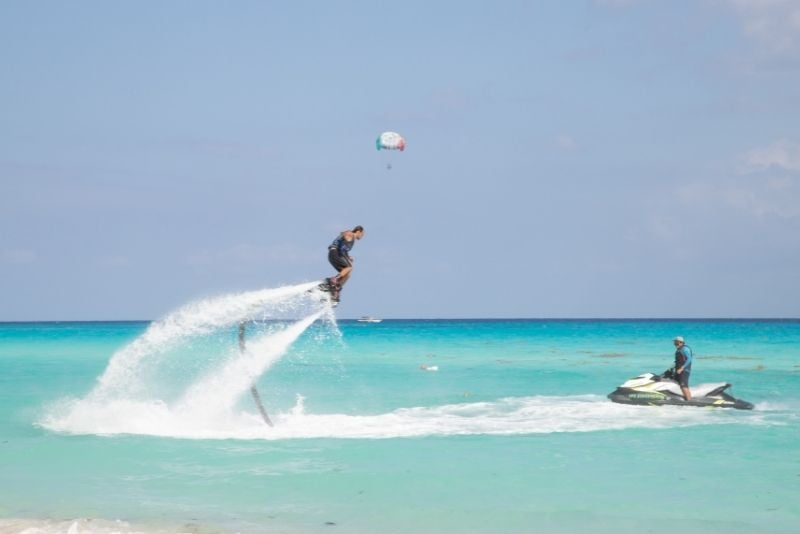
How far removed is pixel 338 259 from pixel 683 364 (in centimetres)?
939

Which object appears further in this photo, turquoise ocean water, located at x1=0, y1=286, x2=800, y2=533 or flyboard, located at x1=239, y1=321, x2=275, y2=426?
flyboard, located at x1=239, y1=321, x2=275, y2=426

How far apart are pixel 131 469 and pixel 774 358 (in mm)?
39539

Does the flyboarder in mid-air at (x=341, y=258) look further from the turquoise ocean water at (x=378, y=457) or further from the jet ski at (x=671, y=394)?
the jet ski at (x=671, y=394)

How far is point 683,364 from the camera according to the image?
2147 centimetres

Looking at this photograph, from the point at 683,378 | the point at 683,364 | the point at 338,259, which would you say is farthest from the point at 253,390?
the point at 683,378

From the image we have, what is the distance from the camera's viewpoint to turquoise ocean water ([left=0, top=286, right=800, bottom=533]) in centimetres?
1188

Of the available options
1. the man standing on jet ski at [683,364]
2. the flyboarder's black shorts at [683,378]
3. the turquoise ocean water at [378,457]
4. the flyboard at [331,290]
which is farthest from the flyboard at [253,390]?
the flyboarder's black shorts at [683,378]

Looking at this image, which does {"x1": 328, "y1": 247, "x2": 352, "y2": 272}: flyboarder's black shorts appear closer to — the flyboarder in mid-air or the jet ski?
the flyboarder in mid-air

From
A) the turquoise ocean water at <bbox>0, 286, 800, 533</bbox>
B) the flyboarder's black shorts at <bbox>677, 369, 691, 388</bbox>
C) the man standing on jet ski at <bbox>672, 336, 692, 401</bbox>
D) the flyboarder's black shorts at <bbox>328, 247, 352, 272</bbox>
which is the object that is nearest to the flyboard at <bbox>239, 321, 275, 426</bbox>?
the turquoise ocean water at <bbox>0, 286, 800, 533</bbox>

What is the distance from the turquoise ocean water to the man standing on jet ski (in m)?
0.56

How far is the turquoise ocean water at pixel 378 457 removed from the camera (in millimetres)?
11875

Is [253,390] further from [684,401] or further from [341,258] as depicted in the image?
[684,401]

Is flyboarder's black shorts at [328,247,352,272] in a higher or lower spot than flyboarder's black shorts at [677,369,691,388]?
higher

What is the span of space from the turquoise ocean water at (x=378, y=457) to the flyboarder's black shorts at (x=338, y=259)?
92cm
